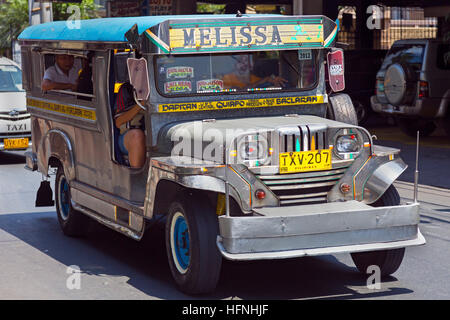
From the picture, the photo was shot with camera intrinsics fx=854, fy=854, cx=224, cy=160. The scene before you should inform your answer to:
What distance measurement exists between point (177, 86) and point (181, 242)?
4.72ft

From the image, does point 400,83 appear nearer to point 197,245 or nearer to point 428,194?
point 428,194

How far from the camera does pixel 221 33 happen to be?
743cm

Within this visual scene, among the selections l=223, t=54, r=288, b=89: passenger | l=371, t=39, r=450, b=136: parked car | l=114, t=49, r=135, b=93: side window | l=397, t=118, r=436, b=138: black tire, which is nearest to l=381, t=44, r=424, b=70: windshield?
l=371, t=39, r=450, b=136: parked car

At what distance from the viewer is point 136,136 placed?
7668 mm

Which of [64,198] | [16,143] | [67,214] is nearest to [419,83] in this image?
[16,143]

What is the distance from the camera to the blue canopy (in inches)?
296

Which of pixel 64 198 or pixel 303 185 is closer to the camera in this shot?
pixel 303 185

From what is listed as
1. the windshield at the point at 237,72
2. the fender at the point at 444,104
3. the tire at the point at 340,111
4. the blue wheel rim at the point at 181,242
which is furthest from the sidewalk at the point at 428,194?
the fender at the point at 444,104

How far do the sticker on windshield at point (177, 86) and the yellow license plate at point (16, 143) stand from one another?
29.0 feet

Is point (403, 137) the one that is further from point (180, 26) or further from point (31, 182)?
point (180, 26)

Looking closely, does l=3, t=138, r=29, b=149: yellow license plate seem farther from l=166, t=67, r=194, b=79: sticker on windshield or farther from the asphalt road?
l=166, t=67, r=194, b=79: sticker on windshield

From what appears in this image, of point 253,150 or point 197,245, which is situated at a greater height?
point 253,150

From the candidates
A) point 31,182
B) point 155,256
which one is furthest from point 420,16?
point 155,256

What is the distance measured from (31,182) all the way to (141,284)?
21.6 feet
